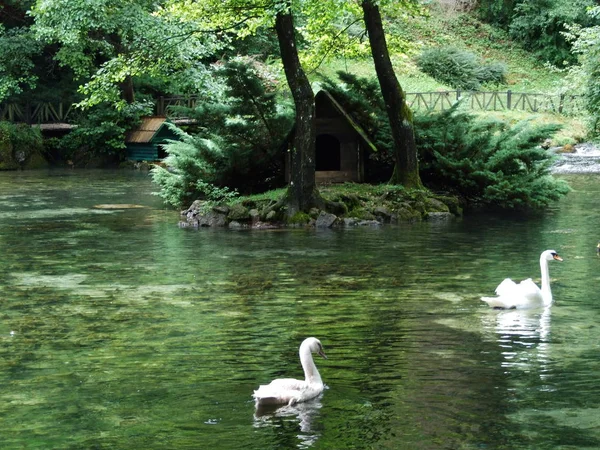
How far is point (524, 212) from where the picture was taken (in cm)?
3033

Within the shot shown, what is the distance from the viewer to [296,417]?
1026cm

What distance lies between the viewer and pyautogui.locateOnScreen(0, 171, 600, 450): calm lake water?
32.3 ft

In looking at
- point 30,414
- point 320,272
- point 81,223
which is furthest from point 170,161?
point 30,414

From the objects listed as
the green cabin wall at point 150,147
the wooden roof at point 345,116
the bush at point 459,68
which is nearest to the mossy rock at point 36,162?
the green cabin wall at point 150,147

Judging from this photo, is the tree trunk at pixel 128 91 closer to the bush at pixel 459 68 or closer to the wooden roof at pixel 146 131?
the wooden roof at pixel 146 131

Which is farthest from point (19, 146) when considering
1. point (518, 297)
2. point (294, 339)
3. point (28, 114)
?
point (294, 339)

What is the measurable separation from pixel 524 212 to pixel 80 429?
2211cm

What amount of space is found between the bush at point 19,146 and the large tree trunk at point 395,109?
27.1 meters

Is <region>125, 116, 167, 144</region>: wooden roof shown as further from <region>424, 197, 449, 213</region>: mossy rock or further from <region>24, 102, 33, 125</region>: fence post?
<region>424, 197, 449, 213</region>: mossy rock

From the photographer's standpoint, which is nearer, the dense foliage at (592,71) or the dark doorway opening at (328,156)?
the dense foliage at (592,71)

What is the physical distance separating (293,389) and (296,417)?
0.37 m

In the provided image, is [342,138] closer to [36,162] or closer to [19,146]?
[19,146]

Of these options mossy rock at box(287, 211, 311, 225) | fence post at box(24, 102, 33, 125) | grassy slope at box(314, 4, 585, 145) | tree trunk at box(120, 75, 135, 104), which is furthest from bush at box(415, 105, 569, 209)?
fence post at box(24, 102, 33, 125)

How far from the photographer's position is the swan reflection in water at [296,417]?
32.0 ft
